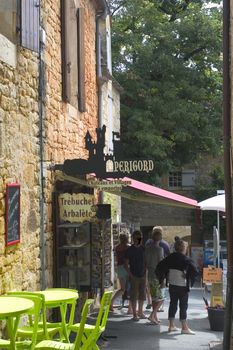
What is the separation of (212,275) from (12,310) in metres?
5.84

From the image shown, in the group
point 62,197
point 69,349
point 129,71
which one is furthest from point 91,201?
point 129,71

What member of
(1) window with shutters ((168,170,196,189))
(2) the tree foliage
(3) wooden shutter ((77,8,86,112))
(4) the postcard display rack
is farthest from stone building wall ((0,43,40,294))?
(1) window with shutters ((168,170,196,189))

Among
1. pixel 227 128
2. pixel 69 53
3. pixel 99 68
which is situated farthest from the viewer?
pixel 99 68

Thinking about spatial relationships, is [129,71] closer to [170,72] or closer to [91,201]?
[170,72]

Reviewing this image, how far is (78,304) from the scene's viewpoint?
9.57 m

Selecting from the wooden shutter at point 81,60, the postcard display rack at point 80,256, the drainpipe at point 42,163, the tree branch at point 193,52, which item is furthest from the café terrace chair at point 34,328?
the tree branch at point 193,52

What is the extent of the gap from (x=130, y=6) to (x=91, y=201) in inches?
645

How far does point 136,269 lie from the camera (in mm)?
9875

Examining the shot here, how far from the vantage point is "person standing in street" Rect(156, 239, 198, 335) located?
877 cm

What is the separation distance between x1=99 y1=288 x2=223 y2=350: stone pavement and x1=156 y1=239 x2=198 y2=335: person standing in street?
306mm

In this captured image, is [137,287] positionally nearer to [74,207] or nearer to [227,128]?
[74,207]

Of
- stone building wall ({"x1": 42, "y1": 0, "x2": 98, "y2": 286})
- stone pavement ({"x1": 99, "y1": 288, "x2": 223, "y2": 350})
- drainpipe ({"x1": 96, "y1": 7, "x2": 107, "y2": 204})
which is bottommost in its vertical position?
stone pavement ({"x1": 99, "y1": 288, "x2": 223, "y2": 350})

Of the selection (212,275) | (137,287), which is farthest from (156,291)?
(212,275)

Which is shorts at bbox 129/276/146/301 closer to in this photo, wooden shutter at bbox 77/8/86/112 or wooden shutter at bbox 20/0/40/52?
wooden shutter at bbox 77/8/86/112
